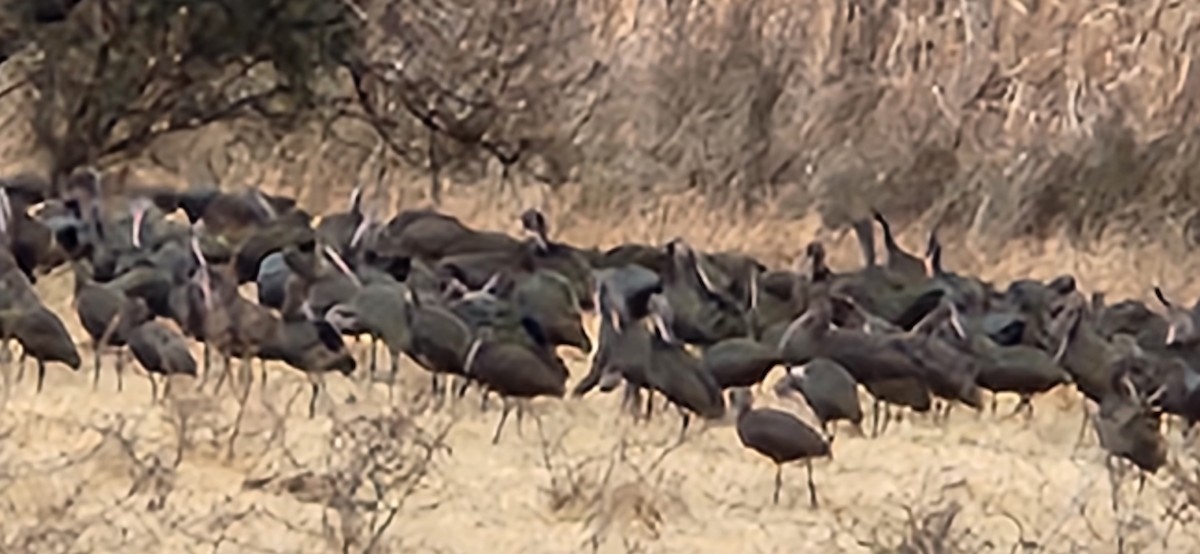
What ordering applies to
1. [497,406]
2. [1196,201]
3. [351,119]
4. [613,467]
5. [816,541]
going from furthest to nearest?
[351,119]
[1196,201]
[497,406]
[613,467]
[816,541]

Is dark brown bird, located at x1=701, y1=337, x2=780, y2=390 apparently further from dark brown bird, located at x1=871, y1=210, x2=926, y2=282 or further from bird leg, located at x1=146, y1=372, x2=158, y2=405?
dark brown bird, located at x1=871, y1=210, x2=926, y2=282

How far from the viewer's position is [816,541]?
25.3 ft

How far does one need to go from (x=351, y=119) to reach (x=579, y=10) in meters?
1.25

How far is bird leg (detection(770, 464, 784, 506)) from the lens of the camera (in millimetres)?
8094

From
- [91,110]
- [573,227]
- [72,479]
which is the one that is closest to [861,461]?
[72,479]

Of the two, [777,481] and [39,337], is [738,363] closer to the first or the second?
[777,481]

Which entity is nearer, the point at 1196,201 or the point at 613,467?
the point at 613,467

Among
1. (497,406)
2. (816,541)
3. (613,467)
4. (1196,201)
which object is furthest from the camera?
(1196,201)

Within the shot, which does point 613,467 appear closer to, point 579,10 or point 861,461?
point 861,461

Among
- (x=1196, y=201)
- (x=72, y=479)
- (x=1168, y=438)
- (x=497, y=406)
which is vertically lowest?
(x=72, y=479)

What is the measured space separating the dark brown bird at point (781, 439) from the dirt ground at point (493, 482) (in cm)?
7

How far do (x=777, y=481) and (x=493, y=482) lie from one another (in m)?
Result: 0.79

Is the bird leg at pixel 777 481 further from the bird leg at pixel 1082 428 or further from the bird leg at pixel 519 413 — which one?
the bird leg at pixel 1082 428

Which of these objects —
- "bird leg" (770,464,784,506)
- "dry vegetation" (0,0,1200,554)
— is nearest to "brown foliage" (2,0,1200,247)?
"dry vegetation" (0,0,1200,554)
